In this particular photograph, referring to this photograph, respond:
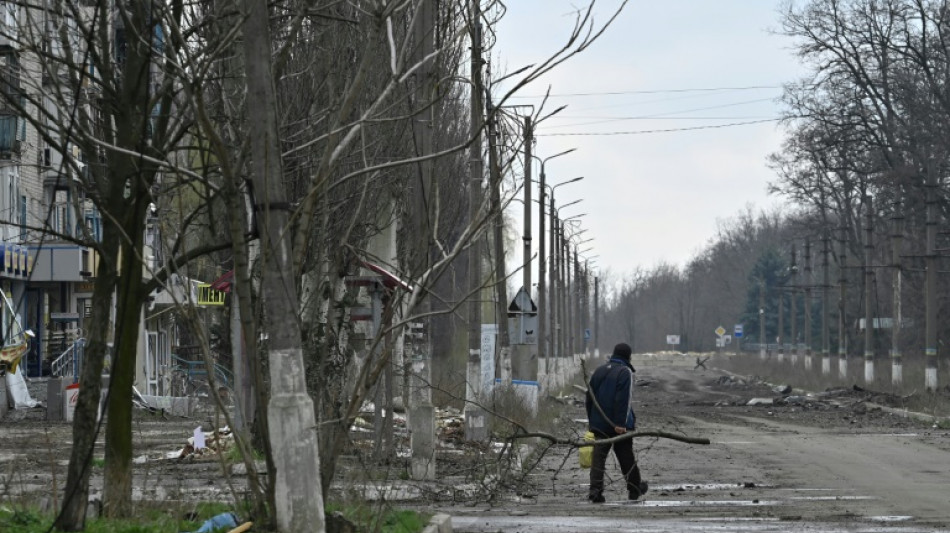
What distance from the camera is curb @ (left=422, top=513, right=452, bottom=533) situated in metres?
12.5

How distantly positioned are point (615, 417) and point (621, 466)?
0.57 meters

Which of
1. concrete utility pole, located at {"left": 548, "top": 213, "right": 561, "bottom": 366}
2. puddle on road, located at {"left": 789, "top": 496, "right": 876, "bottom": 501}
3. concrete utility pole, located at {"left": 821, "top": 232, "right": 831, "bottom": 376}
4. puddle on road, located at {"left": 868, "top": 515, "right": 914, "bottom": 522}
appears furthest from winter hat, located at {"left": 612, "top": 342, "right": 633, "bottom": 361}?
concrete utility pole, located at {"left": 821, "top": 232, "right": 831, "bottom": 376}

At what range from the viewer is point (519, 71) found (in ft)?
35.1

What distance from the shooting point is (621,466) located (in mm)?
17344

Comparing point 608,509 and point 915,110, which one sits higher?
point 915,110

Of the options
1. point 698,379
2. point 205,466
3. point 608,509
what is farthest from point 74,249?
point 698,379

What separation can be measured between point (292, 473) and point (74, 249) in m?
35.5

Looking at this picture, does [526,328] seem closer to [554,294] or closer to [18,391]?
[18,391]

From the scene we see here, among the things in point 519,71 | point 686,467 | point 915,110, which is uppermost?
point 915,110

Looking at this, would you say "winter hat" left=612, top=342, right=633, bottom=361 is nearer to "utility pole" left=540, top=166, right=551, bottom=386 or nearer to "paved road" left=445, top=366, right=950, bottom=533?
"paved road" left=445, top=366, right=950, bottom=533

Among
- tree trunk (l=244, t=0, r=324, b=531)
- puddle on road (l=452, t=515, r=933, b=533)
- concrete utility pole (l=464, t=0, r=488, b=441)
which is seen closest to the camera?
tree trunk (l=244, t=0, r=324, b=531)

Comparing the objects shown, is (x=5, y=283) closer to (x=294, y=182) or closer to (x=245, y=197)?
(x=294, y=182)

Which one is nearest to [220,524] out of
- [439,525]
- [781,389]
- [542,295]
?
[439,525]

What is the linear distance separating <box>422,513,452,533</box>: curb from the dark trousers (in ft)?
12.2
